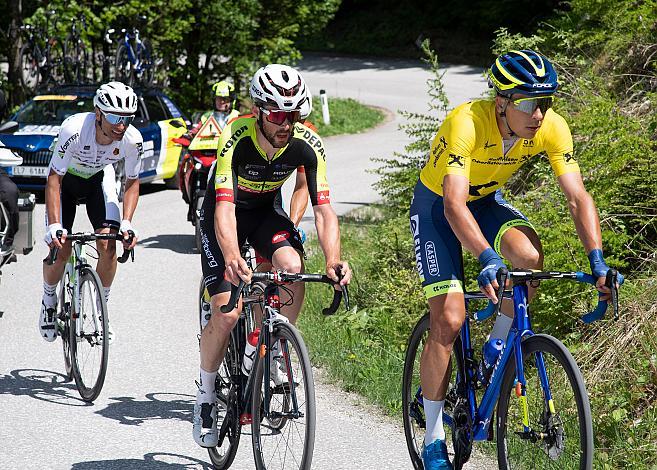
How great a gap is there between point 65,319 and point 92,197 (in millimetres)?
930

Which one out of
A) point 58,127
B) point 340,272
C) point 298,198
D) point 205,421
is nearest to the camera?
point 340,272

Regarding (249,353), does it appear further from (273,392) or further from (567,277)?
(567,277)

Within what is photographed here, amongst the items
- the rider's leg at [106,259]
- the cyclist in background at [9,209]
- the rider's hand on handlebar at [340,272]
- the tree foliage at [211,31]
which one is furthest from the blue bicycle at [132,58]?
the rider's hand on handlebar at [340,272]

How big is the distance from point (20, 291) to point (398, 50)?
35.1m

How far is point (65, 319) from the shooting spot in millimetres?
7816

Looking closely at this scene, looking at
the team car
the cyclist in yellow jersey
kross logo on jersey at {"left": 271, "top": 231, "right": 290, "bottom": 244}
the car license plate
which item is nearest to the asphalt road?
the cyclist in yellow jersey

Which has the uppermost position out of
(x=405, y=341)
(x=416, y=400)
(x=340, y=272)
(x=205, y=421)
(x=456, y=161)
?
(x=456, y=161)

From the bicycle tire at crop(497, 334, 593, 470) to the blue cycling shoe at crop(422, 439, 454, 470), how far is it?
294 millimetres

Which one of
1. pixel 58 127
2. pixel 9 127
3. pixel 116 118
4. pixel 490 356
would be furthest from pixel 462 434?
pixel 58 127

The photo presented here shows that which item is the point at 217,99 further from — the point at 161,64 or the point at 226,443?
the point at 161,64

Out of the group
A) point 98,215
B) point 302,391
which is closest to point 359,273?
point 98,215

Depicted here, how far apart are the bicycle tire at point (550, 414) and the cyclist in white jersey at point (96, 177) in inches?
132

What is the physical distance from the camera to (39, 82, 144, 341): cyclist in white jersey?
7.38 meters

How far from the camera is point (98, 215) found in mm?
7887
